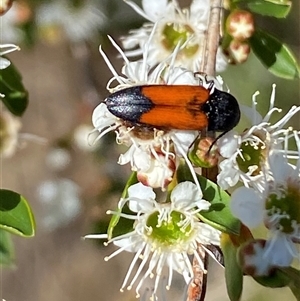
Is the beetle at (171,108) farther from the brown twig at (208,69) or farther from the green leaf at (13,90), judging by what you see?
the green leaf at (13,90)

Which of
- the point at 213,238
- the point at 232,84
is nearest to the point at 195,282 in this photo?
the point at 213,238

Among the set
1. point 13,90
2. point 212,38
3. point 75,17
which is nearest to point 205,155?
point 212,38

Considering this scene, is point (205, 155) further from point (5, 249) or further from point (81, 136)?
point (81, 136)

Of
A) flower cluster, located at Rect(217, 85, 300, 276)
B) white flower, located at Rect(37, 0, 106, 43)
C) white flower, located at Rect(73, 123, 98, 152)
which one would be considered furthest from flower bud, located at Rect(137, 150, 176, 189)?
white flower, located at Rect(73, 123, 98, 152)

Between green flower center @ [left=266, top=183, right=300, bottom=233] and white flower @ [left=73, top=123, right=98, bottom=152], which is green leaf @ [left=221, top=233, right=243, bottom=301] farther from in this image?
white flower @ [left=73, top=123, right=98, bottom=152]

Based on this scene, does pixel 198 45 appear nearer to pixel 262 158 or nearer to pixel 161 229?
pixel 262 158

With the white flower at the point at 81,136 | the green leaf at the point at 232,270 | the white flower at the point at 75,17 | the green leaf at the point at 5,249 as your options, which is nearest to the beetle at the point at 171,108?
the green leaf at the point at 232,270
